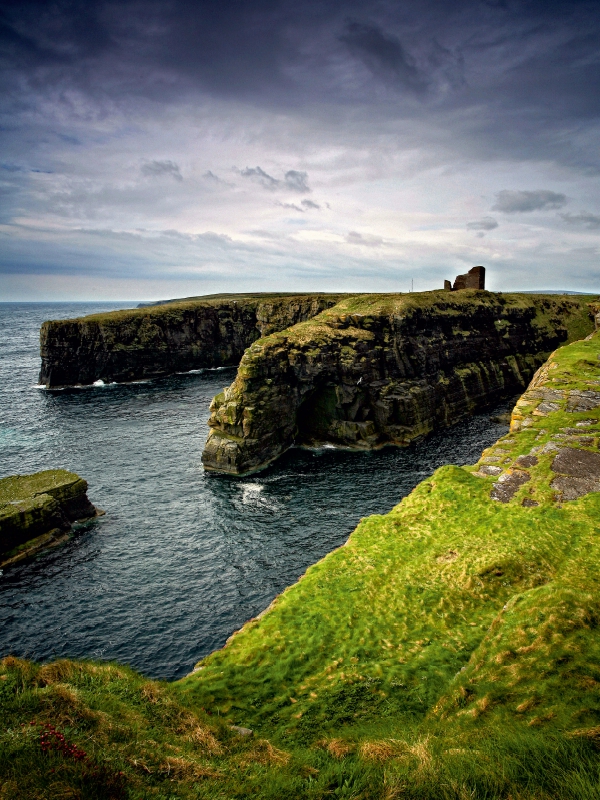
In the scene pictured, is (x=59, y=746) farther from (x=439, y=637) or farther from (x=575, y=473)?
(x=575, y=473)

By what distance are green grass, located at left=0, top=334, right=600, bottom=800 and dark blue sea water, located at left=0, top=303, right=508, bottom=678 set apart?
50.4 ft

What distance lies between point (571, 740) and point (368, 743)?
4.31 meters

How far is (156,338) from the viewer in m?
131

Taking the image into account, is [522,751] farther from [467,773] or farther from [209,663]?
[209,663]

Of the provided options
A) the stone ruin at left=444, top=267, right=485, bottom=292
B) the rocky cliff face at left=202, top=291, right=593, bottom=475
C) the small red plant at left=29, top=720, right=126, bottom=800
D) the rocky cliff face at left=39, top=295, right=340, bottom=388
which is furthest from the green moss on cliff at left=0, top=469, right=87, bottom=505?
the stone ruin at left=444, top=267, right=485, bottom=292

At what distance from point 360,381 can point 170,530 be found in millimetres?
37189

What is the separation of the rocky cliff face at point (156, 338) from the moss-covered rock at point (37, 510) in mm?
73351

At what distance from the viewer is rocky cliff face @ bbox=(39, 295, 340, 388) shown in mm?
115625

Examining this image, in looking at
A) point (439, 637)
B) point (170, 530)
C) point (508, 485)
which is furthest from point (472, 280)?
point (439, 637)

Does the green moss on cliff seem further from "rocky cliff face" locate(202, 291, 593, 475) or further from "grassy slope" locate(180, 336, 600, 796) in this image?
"grassy slope" locate(180, 336, 600, 796)

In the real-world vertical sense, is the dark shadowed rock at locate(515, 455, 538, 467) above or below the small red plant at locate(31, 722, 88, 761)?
above

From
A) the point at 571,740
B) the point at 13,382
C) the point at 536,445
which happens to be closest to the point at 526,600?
the point at 571,740

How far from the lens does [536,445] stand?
93.5 feet

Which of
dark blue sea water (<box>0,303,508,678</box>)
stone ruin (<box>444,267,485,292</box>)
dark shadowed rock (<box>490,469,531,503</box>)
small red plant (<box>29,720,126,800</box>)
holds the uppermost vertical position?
stone ruin (<box>444,267,485,292</box>)
